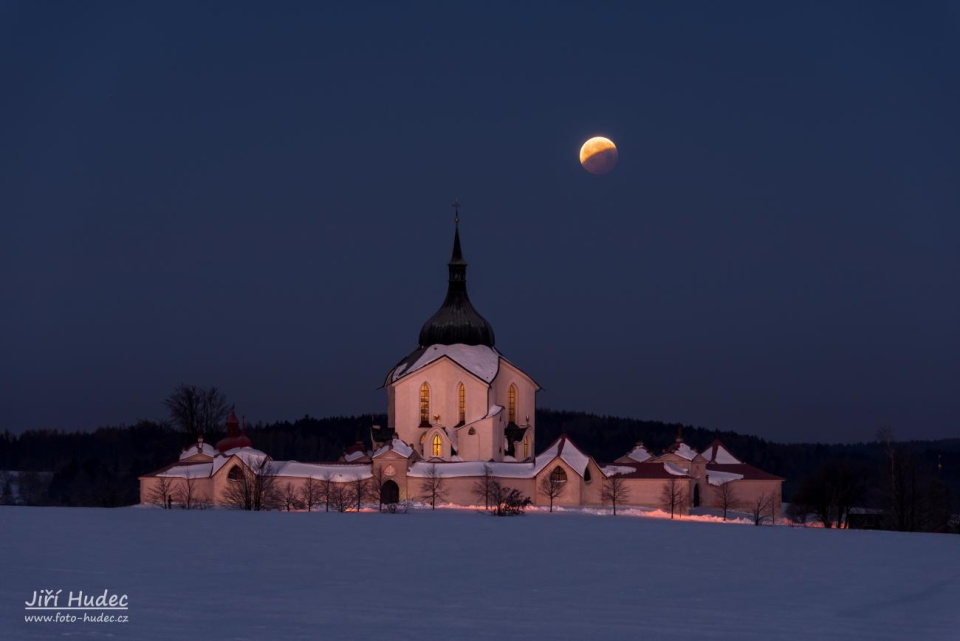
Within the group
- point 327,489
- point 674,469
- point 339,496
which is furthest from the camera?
point 674,469

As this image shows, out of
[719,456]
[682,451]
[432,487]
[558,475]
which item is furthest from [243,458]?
[719,456]

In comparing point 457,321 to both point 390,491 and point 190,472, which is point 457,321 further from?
point 190,472

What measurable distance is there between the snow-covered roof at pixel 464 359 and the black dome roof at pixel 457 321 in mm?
834

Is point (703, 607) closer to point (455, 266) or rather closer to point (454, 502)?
point (454, 502)

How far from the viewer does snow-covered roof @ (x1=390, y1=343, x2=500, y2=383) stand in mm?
80312

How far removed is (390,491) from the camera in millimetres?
73125

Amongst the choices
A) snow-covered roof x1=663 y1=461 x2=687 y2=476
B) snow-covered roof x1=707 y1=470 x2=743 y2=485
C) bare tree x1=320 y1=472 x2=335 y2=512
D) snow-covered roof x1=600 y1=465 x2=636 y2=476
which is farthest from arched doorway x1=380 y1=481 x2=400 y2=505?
snow-covered roof x1=707 y1=470 x2=743 y2=485

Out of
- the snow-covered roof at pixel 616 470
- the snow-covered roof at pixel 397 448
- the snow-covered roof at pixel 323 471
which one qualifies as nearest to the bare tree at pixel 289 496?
the snow-covered roof at pixel 323 471

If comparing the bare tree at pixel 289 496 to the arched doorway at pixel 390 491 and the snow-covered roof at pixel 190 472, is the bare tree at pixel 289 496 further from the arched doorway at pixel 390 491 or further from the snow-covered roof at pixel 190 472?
the arched doorway at pixel 390 491

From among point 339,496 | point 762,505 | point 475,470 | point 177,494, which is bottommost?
point 762,505

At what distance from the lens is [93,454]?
164 meters

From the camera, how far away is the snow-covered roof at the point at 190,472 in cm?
7331

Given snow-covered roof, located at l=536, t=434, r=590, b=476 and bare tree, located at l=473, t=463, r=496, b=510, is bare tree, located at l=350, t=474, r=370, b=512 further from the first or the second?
snow-covered roof, located at l=536, t=434, r=590, b=476

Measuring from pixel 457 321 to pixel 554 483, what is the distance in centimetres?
1677
